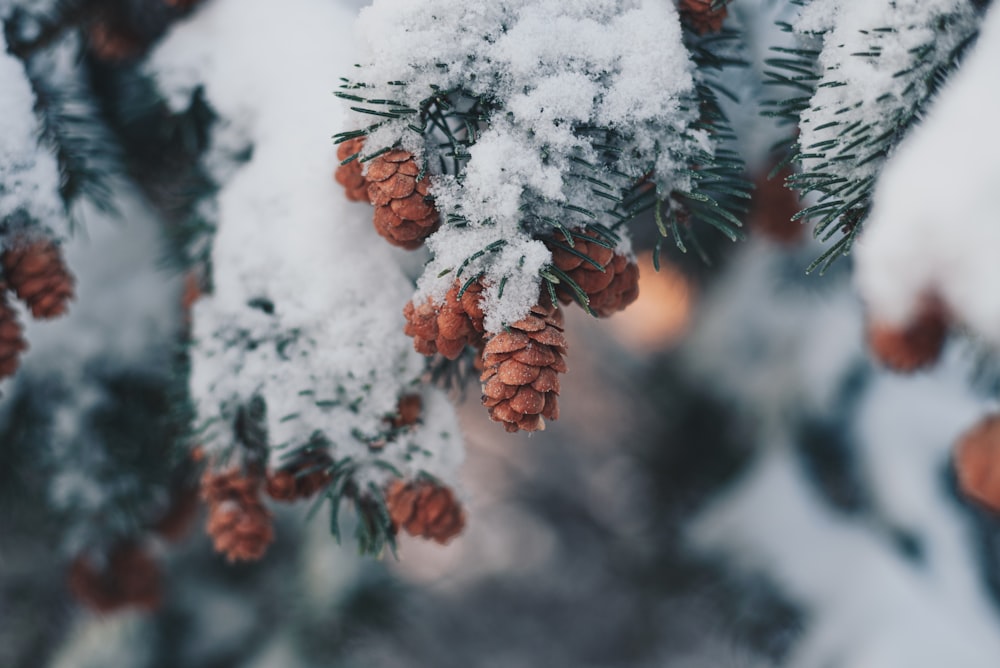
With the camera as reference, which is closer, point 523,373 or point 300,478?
point 523,373

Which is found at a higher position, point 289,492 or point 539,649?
point 289,492

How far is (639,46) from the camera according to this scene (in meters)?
0.61

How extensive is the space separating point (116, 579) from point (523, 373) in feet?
3.14

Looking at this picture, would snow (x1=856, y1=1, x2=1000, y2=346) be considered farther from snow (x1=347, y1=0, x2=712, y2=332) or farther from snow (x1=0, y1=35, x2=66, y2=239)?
snow (x1=0, y1=35, x2=66, y2=239)

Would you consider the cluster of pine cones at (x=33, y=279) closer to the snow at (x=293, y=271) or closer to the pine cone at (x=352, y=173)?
the snow at (x=293, y=271)

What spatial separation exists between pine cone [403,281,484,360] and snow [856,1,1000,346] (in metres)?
0.35

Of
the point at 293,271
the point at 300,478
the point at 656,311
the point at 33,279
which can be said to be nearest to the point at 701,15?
the point at 293,271

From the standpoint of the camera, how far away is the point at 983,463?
661mm

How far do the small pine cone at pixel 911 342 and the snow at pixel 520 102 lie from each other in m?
0.30

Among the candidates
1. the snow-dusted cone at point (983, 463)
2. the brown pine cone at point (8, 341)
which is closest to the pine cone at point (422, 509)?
the brown pine cone at point (8, 341)

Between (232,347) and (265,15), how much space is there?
0.44 m

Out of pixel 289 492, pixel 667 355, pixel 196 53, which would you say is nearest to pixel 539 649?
pixel 667 355

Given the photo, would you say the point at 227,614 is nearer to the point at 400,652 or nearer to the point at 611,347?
the point at 400,652

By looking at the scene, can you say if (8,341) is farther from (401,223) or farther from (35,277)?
(401,223)
